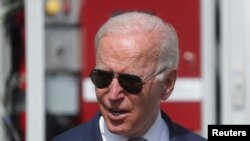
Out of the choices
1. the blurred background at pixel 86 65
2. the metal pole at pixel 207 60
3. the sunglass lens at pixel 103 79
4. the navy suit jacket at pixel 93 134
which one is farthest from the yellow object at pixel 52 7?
the sunglass lens at pixel 103 79

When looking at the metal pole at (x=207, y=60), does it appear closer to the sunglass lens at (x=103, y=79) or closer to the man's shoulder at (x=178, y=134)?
the man's shoulder at (x=178, y=134)

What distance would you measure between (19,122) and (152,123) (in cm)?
217

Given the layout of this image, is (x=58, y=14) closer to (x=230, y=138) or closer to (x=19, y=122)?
(x=19, y=122)

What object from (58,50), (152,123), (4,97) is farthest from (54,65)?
(152,123)

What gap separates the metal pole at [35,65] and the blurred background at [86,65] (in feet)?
0.09

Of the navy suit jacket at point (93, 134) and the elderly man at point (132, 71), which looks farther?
the navy suit jacket at point (93, 134)

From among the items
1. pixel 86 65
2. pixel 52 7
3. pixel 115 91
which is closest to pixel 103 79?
pixel 115 91

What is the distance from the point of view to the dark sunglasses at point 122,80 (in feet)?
6.00

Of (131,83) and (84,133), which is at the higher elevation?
(131,83)

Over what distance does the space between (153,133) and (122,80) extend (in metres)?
0.20

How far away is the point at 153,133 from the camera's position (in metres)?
1.95

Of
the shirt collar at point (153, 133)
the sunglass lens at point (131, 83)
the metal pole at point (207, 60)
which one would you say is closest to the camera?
the sunglass lens at point (131, 83)

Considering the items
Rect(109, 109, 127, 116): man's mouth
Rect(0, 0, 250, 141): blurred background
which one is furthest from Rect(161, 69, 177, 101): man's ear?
Rect(0, 0, 250, 141): blurred background

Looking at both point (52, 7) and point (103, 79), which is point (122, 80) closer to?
point (103, 79)
